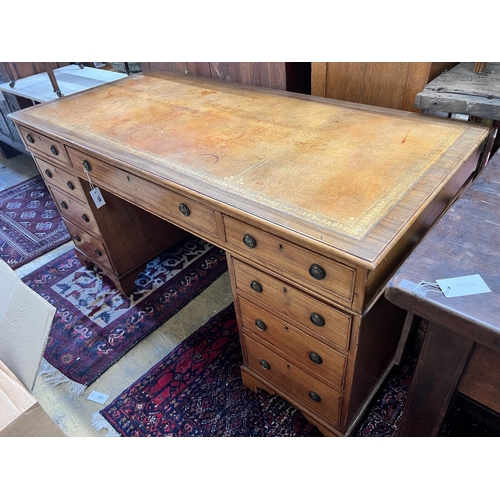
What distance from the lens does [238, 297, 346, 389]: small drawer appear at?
3.51 ft

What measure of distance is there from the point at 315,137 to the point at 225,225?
0.40m

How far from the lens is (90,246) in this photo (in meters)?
1.95

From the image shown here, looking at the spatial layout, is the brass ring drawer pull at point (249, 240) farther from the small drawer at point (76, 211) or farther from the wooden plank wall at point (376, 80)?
the small drawer at point (76, 211)

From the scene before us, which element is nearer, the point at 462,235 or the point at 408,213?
the point at 462,235

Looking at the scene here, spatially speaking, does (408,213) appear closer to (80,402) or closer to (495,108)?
(495,108)

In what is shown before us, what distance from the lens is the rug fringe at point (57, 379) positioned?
161 cm

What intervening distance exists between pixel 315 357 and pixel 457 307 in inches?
22.0

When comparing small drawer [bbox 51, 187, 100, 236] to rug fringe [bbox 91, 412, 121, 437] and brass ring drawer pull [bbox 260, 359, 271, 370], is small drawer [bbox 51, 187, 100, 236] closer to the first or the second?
rug fringe [bbox 91, 412, 121, 437]

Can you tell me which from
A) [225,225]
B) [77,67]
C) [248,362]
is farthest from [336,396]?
[77,67]

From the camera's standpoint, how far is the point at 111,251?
1857 mm

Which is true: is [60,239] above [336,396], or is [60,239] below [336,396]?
below

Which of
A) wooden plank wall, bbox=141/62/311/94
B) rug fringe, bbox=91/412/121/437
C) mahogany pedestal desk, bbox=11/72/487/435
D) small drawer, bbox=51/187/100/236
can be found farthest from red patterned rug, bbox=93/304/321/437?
wooden plank wall, bbox=141/62/311/94

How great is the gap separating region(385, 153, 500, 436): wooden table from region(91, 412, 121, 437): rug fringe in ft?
3.61

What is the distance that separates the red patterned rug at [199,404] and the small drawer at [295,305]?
1.80 ft
